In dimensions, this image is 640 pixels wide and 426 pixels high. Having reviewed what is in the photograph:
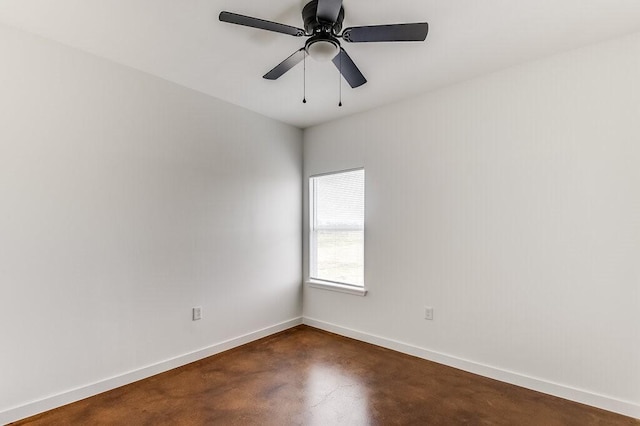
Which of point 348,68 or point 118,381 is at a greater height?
point 348,68

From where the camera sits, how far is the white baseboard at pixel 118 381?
2.16 meters

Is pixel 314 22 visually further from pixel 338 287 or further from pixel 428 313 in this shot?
pixel 338 287

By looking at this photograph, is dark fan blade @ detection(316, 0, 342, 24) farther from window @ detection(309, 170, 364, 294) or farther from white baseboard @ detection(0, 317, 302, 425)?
white baseboard @ detection(0, 317, 302, 425)

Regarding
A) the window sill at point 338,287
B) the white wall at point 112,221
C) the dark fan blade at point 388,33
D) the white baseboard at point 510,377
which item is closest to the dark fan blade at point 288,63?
the dark fan blade at point 388,33

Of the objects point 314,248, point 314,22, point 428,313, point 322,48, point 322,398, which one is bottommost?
point 322,398

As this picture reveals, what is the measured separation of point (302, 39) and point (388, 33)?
0.71 m

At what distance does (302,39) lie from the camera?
7.74 feet

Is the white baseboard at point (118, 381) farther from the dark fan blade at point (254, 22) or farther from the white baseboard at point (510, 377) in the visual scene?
the dark fan blade at point (254, 22)

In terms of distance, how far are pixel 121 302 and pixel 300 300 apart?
2.17 meters

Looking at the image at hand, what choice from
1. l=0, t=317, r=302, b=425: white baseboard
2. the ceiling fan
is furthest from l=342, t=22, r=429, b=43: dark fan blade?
l=0, t=317, r=302, b=425: white baseboard

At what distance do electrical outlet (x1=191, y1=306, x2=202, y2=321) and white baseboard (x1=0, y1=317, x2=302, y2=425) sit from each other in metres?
0.31

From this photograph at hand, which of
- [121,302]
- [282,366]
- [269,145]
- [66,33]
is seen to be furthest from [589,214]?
[66,33]

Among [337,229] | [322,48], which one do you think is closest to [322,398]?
[337,229]

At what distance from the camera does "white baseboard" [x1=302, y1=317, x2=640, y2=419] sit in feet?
7.36
